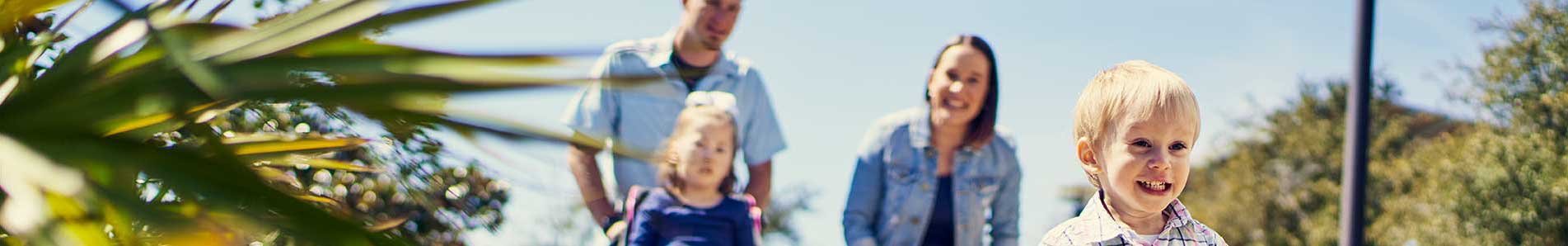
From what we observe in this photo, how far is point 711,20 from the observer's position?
4.27 metres

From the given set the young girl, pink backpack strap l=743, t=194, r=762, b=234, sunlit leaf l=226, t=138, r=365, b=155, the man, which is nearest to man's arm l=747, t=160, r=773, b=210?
the man

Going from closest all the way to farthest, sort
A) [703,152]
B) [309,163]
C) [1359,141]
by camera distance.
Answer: [309,163]
[703,152]
[1359,141]

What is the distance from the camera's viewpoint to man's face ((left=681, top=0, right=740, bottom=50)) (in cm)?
426

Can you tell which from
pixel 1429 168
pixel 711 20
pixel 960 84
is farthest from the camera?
pixel 1429 168

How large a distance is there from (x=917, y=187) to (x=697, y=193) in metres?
0.74

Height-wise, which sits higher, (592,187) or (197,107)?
(197,107)

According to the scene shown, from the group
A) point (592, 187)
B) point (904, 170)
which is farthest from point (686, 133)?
point (904, 170)

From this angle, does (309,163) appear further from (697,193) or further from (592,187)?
(592,187)

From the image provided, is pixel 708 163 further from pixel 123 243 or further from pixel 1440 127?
pixel 1440 127

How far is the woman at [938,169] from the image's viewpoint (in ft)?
15.0

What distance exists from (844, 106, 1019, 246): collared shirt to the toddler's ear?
2.06 m

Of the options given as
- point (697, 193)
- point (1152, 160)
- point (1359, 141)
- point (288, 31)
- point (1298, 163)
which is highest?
point (288, 31)

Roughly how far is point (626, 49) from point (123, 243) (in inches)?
110

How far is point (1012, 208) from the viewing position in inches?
189
